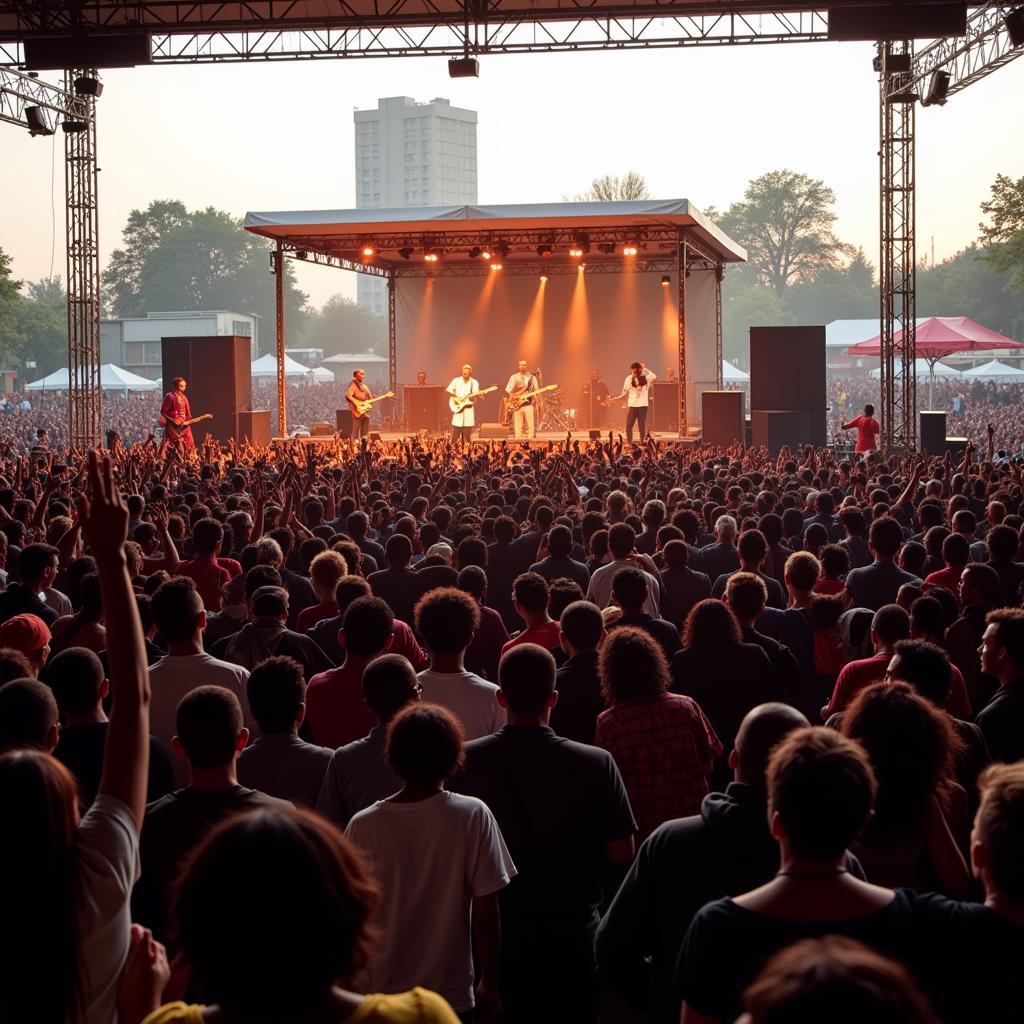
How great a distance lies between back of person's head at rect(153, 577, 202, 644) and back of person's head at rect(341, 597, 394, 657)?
1.86ft

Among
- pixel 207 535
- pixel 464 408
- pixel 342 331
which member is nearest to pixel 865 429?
pixel 464 408

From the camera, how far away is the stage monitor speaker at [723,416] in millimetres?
22969

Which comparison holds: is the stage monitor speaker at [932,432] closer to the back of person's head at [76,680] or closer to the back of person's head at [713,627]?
the back of person's head at [713,627]

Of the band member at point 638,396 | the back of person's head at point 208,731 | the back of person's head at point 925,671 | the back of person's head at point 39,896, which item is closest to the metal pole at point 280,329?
the band member at point 638,396

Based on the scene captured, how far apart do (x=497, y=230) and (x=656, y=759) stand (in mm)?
23957

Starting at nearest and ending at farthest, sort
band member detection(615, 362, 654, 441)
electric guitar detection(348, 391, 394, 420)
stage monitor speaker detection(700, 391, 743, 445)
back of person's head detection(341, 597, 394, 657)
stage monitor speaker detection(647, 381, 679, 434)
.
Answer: back of person's head detection(341, 597, 394, 657) < stage monitor speaker detection(700, 391, 743, 445) < band member detection(615, 362, 654, 441) < electric guitar detection(348, 391, 394, 420) < stage monitor speaker detection(647, 381, 679, 434)

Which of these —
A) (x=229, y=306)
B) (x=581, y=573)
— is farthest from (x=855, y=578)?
(x=229, y=306)

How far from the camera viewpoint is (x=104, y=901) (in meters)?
2.18

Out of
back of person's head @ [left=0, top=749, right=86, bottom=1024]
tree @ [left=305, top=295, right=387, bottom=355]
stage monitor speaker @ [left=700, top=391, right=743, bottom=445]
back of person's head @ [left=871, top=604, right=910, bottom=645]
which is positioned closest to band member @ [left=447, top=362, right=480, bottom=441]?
stage monitor speaker @ [left=700, top=391, right=743, bottom=445]

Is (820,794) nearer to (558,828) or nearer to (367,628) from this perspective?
(558,828)

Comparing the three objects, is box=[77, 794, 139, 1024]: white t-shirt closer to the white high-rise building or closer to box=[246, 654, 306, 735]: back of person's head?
box=[246, 654, 306, 735]: back of person's head

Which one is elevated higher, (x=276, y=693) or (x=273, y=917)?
(x=273, y=917)

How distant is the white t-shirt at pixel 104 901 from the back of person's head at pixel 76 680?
174 cm

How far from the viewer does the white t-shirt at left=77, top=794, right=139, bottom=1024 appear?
215 centimetres
